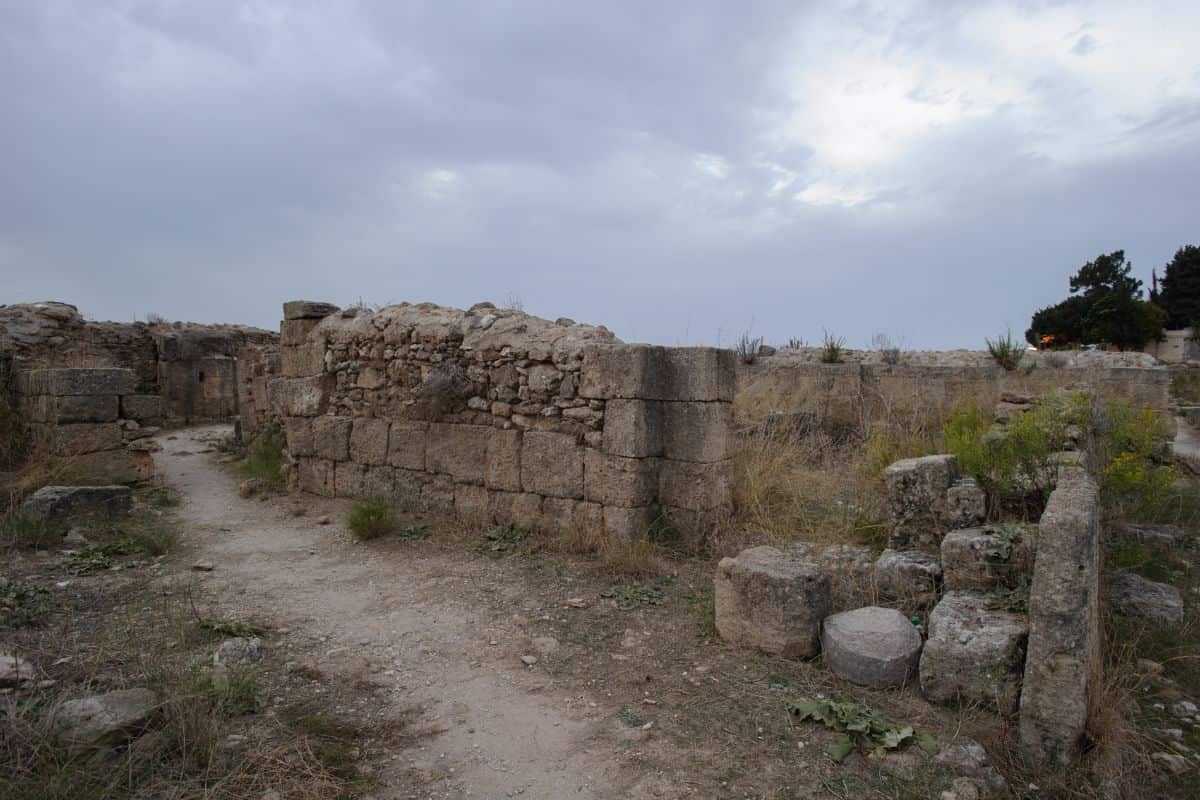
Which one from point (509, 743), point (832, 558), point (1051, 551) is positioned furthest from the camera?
point (832, 558)

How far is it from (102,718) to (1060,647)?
3.72m

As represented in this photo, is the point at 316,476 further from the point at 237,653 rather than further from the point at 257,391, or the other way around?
the point at 237,653

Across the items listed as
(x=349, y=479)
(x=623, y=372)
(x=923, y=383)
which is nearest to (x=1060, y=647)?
(x=623, y=372)

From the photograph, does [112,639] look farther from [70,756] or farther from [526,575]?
[526,575]

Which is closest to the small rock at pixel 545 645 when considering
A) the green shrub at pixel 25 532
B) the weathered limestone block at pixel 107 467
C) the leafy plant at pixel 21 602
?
the leafy plant at pixel 21 602

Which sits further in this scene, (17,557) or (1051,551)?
(17,557)

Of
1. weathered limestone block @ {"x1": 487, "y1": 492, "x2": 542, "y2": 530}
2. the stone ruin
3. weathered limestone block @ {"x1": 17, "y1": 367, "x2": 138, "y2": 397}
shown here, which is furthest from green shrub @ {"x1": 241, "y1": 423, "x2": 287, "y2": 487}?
the stone ruin

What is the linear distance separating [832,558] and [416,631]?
2.79 metres

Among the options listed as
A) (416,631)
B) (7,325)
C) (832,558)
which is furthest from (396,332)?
(7,325)

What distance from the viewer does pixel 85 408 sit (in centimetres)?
764

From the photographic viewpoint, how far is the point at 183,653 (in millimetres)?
3635

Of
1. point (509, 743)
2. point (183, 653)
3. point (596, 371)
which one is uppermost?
point (596, 371)

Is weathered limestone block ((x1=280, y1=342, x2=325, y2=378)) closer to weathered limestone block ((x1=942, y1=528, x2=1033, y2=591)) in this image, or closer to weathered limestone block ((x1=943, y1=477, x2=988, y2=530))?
weathered limestone block ((x1=943, y1=477, x2=988, y2=530))

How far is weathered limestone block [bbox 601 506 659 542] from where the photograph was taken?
5.78m
